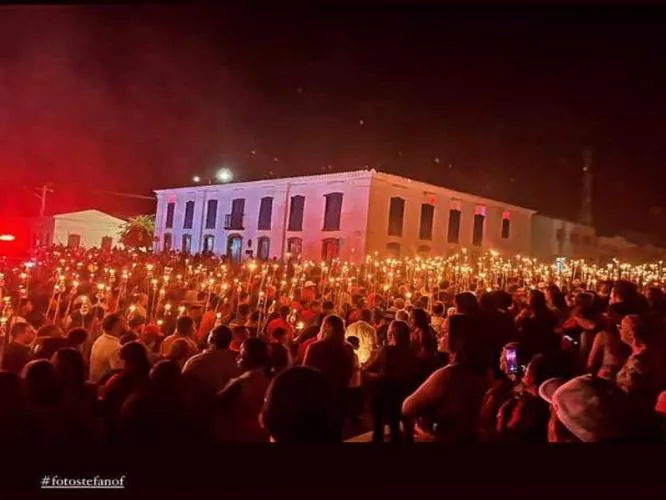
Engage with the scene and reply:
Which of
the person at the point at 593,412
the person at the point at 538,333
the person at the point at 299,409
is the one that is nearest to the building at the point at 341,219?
the person at the point at 538,333

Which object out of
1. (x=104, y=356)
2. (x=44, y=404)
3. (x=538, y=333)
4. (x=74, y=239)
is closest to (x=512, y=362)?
(x=538, y=333)

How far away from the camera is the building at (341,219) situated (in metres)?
29.1

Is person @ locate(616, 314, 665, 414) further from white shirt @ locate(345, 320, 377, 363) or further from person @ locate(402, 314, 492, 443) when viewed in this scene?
white shirt @ locate(345, 320, 377, 363)

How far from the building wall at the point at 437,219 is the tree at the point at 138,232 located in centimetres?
1581

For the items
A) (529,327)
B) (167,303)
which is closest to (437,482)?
(529,327)

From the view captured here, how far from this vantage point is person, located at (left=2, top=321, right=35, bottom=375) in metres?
5.63

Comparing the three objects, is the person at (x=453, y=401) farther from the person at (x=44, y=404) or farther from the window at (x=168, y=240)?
the window at (x=168, y=240)

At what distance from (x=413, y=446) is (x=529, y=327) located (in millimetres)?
2840

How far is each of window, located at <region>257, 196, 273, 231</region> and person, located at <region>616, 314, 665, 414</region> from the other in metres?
29.6

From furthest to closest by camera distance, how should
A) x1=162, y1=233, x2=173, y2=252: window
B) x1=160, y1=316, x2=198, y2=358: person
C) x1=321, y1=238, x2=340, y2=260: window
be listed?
x1=162, y1=233, x2=173, y2=252: window
x1=321, y1=238, x2=340, y2=260: window
x1=160, y1=316, x2=198, y2=358: person

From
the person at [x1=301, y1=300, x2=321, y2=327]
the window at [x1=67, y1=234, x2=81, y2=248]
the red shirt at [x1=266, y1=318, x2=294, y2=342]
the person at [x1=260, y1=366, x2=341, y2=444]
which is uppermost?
the window at [x1=67, y1=234, x2=81, y2=248]

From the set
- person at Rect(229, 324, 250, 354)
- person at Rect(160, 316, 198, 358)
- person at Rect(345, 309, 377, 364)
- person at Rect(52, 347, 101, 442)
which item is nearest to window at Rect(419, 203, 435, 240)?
person at Rect(345, 309, 377, 364)

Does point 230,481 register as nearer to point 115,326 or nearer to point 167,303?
point 115,326

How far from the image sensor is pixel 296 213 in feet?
107
